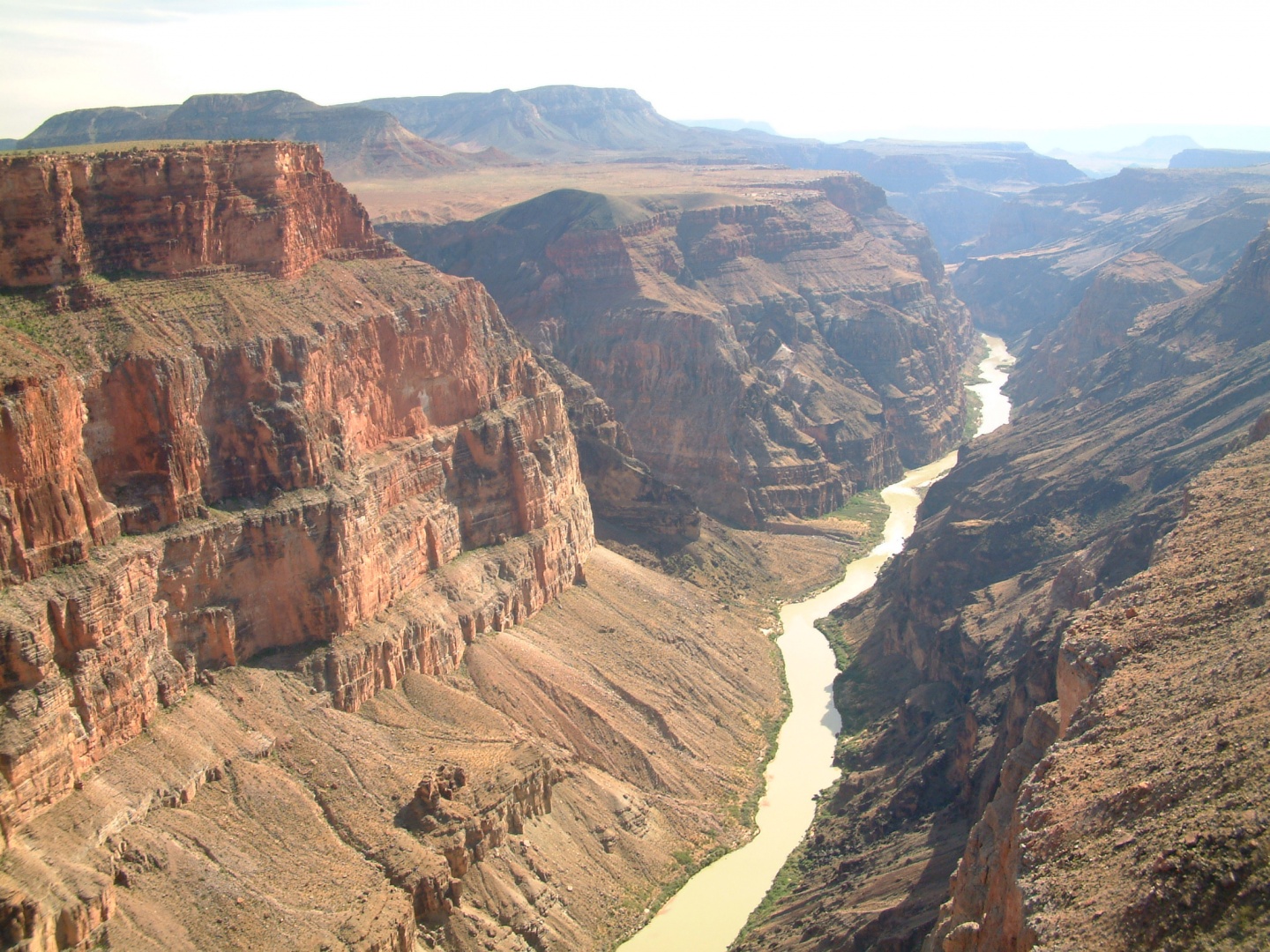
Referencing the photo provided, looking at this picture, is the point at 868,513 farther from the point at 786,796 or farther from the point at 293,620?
the point at 293,620

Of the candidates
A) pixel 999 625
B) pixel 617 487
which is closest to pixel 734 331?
pixel 617 487

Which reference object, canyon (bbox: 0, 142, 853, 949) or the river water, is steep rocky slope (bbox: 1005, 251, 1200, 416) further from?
canyon (bbox: 0, 142, 853, 949)

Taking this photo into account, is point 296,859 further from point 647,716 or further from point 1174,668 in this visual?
point 1174,668

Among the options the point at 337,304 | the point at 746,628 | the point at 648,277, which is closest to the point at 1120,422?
the point at 746,628

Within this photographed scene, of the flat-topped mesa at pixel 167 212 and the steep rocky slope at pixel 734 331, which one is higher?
the flat-topped mesa at pixel 167 212

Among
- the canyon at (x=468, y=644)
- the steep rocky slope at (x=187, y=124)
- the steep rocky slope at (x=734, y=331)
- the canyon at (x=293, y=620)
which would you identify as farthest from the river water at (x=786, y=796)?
the steep rocky slope at (x=187, y=124)

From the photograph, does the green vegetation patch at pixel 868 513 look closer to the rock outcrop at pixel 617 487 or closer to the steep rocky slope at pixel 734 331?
the steep rocky slope at pixel 734 331
